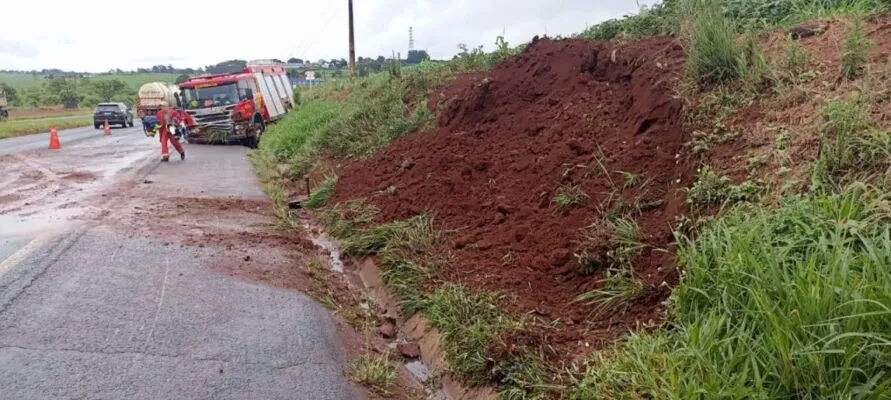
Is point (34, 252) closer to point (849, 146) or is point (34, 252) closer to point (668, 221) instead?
point (668, 221)

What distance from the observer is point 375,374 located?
4.30m

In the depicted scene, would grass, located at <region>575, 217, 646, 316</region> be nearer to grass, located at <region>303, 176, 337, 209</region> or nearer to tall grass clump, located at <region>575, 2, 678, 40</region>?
tall grass clump, located at <region>575, 2, 678, 40</region>

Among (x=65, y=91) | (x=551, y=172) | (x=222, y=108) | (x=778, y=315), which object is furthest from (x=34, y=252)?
(x=65, y=91)

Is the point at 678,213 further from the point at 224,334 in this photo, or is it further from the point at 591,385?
the point at 224,334

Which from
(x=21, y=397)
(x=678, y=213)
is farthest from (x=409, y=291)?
(x=21, y=397)

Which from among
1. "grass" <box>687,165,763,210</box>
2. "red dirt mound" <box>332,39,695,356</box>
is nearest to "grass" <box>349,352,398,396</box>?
"red dirt mound" <box>332,39,695,356</box>

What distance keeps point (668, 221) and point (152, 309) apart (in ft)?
13.4

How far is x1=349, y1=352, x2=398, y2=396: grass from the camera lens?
4.23 meters

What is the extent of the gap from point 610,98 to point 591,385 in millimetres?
4824

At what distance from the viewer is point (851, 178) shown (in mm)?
3746

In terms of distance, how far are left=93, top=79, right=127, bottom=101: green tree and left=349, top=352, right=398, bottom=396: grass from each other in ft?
313

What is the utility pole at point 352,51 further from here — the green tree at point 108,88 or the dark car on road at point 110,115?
the green tree at point 108,88

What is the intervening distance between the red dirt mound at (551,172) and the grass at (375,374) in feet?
3.41

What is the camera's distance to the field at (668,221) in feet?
9.59
